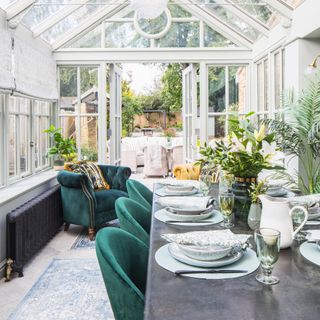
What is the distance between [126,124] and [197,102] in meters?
7.97

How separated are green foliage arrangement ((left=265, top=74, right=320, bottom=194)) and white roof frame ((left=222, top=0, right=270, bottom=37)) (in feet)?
4.76

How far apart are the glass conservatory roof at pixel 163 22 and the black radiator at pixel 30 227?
213 cm

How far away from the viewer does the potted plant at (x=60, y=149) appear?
5.32m

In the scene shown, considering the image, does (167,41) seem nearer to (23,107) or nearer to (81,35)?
(81,35)

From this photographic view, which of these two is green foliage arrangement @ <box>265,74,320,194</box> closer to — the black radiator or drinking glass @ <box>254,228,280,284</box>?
the black radiator

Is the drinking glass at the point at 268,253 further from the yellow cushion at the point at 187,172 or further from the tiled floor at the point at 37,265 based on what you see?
the yellow cushion at the point at 187,172

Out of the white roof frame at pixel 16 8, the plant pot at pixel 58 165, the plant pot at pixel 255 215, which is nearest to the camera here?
the plant pot at pixel 255 215

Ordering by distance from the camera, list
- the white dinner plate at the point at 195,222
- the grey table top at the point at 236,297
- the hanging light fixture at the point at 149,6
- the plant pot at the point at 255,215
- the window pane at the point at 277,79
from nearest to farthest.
Answer: 1. the grey table top at the point at 236,297
2. the plant pot at the point at 255,215
3. the white dinner plate at the point at 195,222
4. the hanging light fixture at the point at 149,6
5. the window pane at the point at 277,79

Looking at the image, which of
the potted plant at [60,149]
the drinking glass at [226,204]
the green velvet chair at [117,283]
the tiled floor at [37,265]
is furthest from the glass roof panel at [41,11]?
the green velvet chair at [117,283]

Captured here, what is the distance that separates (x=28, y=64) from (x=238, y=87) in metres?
3.11

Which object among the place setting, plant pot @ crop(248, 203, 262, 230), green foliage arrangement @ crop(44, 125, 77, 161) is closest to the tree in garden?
green foliage arrangement @ crop(44, 125, 77, 161)

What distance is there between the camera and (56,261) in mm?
3707

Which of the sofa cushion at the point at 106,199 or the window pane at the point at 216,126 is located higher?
the window pane at the point at 216,126

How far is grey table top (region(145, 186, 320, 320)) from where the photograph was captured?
37.9 inches
